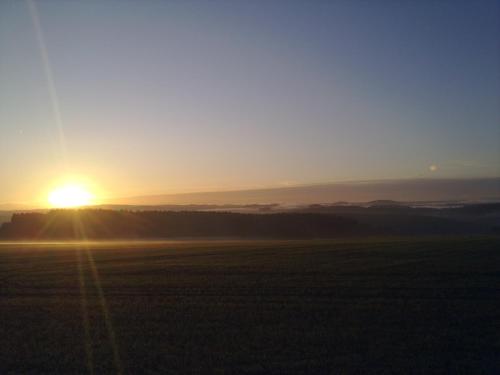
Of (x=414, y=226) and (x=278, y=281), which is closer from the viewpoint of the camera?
(x=278, y=281)

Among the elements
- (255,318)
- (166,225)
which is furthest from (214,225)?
(255,318)

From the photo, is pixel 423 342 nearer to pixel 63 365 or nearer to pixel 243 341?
pixel 243 341

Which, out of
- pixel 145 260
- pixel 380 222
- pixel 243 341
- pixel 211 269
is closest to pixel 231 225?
pixel 380 222

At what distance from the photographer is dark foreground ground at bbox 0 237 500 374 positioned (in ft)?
31.2

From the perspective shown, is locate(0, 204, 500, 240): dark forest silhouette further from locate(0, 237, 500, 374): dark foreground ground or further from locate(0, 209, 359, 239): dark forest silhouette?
locate(0, 237, 500, 374): dark foreground ground

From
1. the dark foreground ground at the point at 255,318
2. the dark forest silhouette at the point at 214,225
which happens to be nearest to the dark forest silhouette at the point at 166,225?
the dark forest silhouette at the point at 214,225

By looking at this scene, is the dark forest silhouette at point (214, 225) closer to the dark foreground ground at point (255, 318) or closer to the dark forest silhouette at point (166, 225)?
the dark forest silhouette at point (166, 225)

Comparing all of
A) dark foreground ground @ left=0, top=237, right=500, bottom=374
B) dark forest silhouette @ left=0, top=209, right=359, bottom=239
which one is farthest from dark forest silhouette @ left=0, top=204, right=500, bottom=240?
dark foreground ground @ left=0, top=237, right=500, bottom=374

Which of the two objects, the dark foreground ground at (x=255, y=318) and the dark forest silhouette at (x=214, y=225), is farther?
the dark forest silhouette at (x=214, y=225)

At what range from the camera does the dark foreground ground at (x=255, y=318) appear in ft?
31.2

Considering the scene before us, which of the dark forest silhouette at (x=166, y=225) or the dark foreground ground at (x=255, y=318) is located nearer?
the dark foreground ground at (x=255, y=318)

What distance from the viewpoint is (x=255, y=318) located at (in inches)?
492

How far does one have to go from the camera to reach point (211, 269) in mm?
20922

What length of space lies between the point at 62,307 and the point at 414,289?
9.24 m
